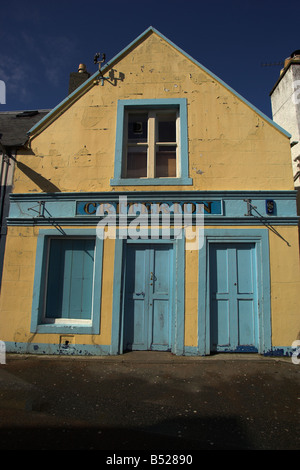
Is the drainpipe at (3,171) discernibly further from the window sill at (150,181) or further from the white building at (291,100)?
the white building at (291,100)

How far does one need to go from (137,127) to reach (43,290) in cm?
455

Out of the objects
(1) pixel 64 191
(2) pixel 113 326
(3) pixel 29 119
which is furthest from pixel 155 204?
(3) pixel 29 119

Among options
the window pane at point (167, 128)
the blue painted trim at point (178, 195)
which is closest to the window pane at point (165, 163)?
the window pane at point (167, 128)

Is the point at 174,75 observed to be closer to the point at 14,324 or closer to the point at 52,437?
the point at 14,324

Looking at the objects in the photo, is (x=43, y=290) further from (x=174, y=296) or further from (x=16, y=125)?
(x=16, y=125)

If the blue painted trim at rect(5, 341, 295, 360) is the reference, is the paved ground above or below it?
below

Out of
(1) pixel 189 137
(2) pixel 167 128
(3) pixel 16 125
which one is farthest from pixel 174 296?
(3) pixel 16 125

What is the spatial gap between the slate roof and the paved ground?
522 centimetres

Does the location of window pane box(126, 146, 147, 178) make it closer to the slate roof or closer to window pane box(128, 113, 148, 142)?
window pane box(128, 113, 148, 142)

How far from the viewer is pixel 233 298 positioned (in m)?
5.97

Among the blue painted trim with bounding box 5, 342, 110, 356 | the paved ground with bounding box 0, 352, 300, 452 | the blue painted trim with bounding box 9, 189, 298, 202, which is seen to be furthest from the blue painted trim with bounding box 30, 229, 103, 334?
the blue painted trim with bounding box 9, 189, 298, 202

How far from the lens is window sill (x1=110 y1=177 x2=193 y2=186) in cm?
630

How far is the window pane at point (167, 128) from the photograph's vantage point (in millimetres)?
6953

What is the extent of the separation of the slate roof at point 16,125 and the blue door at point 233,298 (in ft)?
18.3
